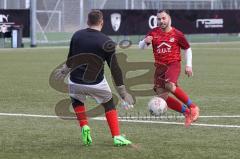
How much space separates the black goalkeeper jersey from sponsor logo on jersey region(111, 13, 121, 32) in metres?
30.8

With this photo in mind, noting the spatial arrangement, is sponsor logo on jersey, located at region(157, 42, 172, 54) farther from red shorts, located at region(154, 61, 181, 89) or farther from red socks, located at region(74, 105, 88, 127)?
red socks, located at region(74, 105, 88, 127)

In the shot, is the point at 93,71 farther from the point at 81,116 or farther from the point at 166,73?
the point at 166,73

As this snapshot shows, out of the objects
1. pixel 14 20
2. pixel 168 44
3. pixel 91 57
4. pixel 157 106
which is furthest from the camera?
pixel 14 20

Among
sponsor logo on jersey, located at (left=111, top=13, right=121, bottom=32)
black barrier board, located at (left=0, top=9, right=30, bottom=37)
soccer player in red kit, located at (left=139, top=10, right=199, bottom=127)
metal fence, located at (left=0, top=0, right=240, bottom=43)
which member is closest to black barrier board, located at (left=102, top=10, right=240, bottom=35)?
sponsor logo on jersey, located at (left=111, top=13, right=121, bottom=32)

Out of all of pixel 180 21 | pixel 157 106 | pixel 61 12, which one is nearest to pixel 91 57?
pixel 157 106

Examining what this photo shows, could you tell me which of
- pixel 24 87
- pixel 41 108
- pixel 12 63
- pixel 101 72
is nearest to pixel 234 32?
pixel 12 63

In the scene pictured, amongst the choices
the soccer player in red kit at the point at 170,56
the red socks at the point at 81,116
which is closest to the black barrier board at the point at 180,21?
the soccer player in red kit at the point at 170,56

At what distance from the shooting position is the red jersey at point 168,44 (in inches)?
423

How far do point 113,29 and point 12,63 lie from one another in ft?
48.4

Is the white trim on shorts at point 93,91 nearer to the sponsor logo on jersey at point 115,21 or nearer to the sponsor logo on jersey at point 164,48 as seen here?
the sponsor logo on jersey at point 164,48

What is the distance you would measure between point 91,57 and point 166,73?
2.32 m

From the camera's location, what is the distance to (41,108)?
12.8 meters

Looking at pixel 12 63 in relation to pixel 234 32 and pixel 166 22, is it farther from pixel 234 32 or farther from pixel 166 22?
pixel 234 32

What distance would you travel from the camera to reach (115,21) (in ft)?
131
